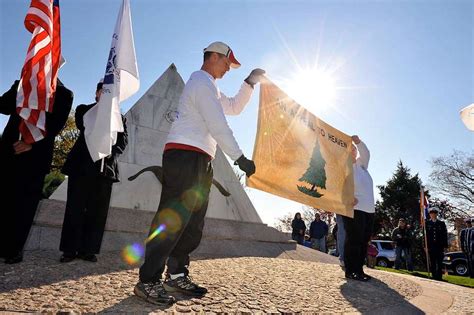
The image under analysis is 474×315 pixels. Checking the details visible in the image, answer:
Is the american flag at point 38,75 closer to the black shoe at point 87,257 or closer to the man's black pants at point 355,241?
the black shoe at point 87,257

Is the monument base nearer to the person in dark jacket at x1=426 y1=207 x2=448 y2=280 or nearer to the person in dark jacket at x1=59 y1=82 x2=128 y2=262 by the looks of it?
the person in dark jacket at x1=59 y1=82 x2=128 y2=262

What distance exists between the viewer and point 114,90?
339 cm

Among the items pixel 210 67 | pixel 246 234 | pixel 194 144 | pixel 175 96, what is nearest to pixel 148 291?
pixel 194 144

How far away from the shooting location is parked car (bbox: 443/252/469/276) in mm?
17281

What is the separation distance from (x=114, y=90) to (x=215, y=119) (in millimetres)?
1288

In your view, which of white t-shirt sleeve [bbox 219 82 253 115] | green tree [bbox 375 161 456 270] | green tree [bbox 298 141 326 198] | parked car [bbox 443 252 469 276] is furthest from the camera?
green tree [bbox 375 161 456 270]

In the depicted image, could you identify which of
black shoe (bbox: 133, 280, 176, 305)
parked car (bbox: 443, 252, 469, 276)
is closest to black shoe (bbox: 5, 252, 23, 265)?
black shoe (bbox: 133, 280, 176, 305)

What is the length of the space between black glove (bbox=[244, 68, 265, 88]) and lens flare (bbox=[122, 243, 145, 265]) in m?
2.38

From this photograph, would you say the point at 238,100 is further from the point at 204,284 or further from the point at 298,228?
the point at 298,228

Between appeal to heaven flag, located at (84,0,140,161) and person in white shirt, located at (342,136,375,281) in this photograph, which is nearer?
appeal to heaven flag, located at (84,0,140,161)

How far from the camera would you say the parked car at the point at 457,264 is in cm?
1728

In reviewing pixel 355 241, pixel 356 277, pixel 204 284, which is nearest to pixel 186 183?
pixel 204 284

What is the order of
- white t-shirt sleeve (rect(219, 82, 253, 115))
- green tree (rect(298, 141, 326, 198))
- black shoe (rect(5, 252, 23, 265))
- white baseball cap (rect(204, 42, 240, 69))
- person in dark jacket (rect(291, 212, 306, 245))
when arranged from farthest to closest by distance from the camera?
person in dark jacket (rect(291, 212, 306, 245)) < green tree (rect(298, 141, 326, 198)) < white t-shirt sleeve (rect(219, 82, 253, 115)) < black shoe (rect(5, 252, 23, 265)) < white baseball cap (rect(204, 42, 240, 69))

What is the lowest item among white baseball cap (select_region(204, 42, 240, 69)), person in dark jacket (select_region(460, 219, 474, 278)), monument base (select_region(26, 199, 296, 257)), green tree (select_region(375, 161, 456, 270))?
monument base (select_region(26, 199, 296, 257))
